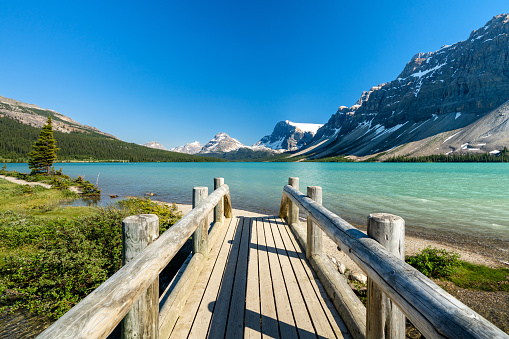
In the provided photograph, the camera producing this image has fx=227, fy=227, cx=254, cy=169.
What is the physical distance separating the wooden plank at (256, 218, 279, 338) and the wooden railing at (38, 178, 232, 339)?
1031 millimetres

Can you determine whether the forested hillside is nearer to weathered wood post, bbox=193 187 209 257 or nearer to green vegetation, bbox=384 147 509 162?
weathered wood post, bbox=193 187 209 257

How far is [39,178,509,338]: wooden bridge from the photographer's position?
3.69 ft

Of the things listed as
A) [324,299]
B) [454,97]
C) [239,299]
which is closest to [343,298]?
[324,299]

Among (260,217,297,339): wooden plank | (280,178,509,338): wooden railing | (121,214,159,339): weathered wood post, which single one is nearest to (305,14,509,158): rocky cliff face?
(260,217,297,339): wooden plank

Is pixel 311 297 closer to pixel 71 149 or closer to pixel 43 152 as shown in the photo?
pixel 43 152

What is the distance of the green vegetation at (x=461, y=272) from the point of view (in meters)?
5.57

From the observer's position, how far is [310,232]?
4.24 m

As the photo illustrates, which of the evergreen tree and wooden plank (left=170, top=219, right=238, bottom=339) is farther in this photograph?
the evergreen tree

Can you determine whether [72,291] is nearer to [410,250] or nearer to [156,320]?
[156,320]

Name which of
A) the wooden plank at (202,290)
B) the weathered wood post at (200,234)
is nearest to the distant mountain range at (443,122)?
the wooden plank at (202,290)

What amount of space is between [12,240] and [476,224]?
18089mm

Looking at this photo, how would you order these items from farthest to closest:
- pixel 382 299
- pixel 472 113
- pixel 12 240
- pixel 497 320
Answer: pixel 472 113 < pixel 12 240 < pixel 497 320 < pixel 382 299

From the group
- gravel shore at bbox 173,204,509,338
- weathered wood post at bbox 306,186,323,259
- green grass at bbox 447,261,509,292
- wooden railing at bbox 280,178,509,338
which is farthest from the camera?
green grass at bbox 447,261,509,292

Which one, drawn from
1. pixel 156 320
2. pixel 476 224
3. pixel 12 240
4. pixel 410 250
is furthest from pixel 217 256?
pixel 476 224
